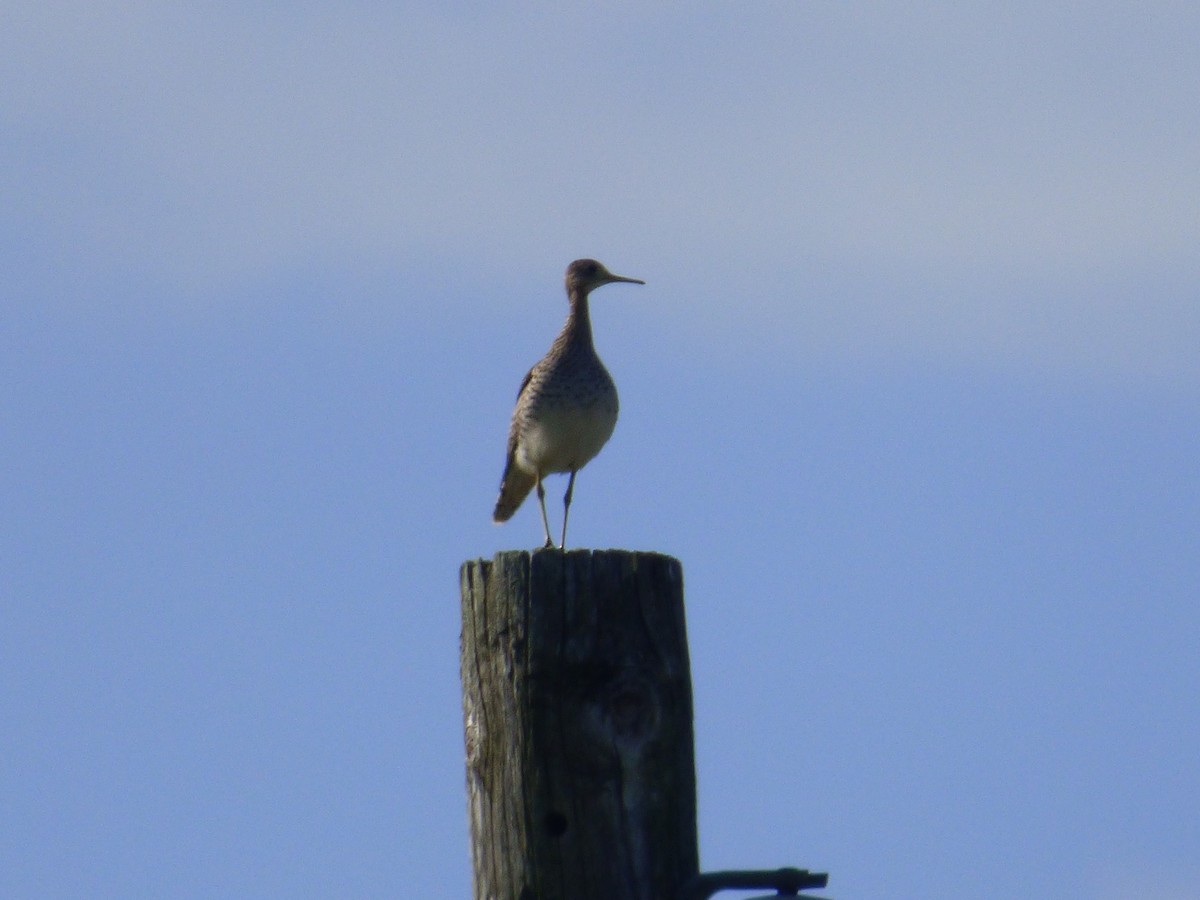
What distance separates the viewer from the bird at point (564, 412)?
10.7 meters

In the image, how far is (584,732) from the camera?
4309mm

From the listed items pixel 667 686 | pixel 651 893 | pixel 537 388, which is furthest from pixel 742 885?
pixel 537 388

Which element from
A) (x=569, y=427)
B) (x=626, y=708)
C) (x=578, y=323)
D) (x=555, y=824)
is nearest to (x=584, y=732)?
(x=626, y=708)

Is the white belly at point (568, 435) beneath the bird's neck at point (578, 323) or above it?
beneath

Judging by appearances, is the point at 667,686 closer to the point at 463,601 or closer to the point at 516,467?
the point at 463,601

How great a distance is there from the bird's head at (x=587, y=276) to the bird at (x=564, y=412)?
126mm

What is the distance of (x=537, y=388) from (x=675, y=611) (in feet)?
21.6

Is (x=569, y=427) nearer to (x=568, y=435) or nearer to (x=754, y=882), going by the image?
(x=568, y=435)

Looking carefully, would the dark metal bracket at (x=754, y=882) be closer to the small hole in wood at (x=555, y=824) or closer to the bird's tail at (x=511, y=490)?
the small hole in wood at (x=555, y=824)

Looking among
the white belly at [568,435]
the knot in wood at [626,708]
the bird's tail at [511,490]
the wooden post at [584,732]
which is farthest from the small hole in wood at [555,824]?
the bird's tail at [511,490]

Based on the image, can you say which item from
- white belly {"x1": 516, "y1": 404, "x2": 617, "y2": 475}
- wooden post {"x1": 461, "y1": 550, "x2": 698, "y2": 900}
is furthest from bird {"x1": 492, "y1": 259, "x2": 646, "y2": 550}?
wooden post {"x1": 461, "y1": 550, "x2": 698, "y2": 900}

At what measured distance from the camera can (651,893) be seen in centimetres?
423

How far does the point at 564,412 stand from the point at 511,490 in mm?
1497

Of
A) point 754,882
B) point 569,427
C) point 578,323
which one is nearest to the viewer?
point 754,882
